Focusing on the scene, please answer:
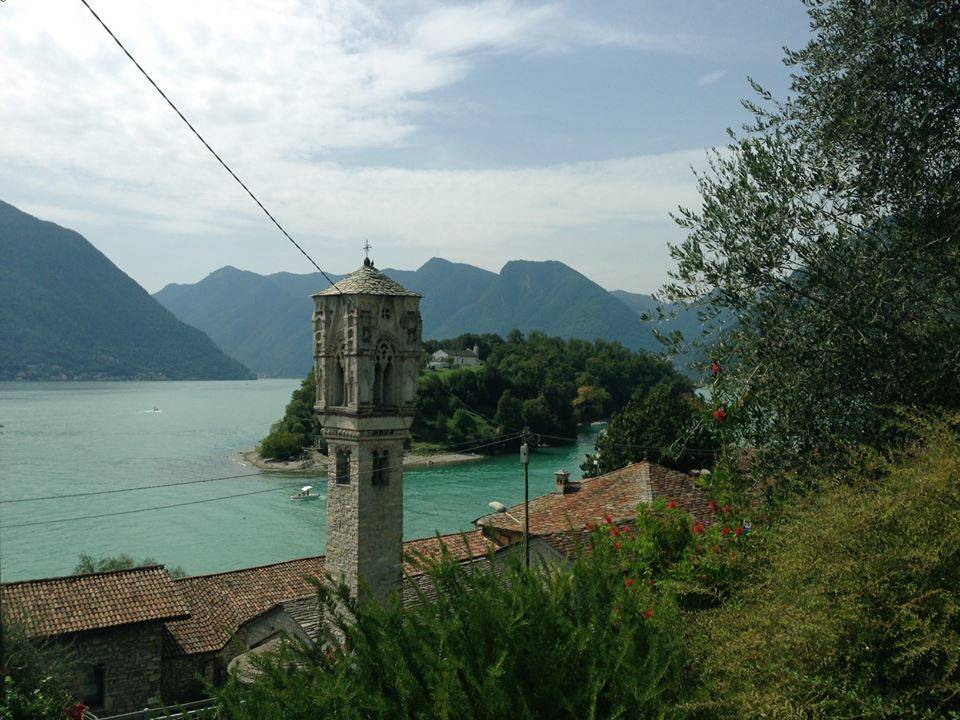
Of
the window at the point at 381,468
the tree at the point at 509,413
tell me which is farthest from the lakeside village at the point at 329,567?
the tree at the point at 509,413

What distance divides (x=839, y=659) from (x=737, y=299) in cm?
447

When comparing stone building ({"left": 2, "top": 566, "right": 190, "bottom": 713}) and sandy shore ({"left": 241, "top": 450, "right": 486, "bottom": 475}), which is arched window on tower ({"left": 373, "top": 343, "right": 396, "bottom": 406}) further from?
sandy shore ({"left": 241, "top": 450, "right": 486, "bottom": 475})

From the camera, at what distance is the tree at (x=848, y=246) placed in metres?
6.86

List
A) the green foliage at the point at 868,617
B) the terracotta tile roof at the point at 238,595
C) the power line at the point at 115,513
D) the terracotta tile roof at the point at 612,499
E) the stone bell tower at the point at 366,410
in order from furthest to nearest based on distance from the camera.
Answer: the power line at the point at 115,513
the terracotta tile roof at the point at 612,499
the terracotta tile roof at the point at 238,595
the stone bell tower at the point at 366,410
the green foliage at the point at 868,617

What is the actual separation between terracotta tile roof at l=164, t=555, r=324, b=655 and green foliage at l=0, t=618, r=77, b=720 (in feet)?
9.05

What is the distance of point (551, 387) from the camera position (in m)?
73.2

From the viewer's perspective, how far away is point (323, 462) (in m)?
58.3

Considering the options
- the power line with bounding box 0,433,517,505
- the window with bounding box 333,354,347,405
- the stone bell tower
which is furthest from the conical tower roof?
the power line with bounding box 0,433,517,505

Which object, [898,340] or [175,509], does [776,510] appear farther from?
[175,509]

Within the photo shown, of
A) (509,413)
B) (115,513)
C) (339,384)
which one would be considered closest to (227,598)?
(339,384)

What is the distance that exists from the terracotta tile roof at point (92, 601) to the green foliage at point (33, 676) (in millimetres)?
634

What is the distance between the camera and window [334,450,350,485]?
562 inches

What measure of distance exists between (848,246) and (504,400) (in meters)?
63.1

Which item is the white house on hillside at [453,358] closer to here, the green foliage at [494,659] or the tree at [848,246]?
the tree at [848,246]
